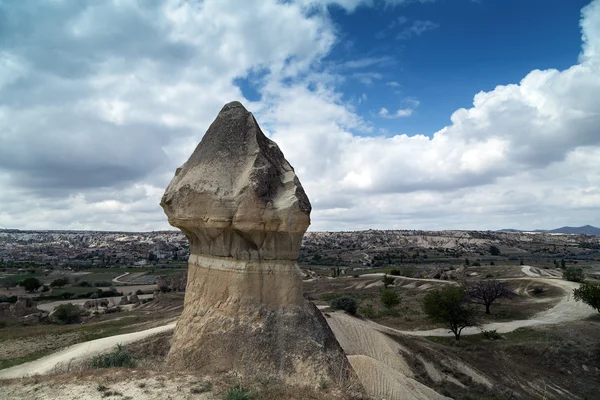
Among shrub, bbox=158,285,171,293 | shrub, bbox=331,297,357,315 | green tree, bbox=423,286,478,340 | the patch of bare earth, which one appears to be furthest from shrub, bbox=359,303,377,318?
shrub, bbox=158,285,171,293

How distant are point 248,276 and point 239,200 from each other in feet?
6.35

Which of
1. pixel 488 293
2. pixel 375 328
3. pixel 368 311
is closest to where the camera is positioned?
pixel 375 328

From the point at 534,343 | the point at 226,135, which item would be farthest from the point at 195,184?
the point at 534,343

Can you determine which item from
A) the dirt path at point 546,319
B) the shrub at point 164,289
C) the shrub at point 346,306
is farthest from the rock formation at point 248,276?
the shrub at point 164,289

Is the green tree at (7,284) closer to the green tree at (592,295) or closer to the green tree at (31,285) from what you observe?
the green tree at (31,285)

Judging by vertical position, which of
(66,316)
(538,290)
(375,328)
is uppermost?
(375,328)

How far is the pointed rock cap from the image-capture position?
999cm

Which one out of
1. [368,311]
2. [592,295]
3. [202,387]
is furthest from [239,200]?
[592,295]

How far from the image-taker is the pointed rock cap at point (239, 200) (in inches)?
393

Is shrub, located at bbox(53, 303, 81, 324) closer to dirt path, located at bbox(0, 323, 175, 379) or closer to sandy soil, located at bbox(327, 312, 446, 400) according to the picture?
dirt path, located at bbox(0, 323, 175, 379)

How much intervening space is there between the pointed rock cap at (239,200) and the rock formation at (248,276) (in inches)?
1.0

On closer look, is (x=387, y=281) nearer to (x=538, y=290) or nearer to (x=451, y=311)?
(x=538, y=290)

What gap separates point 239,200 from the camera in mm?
10023

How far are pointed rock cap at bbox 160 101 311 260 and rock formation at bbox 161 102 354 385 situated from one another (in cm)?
3
